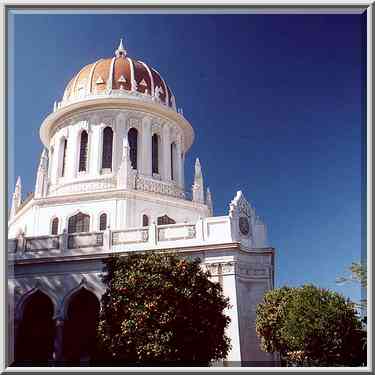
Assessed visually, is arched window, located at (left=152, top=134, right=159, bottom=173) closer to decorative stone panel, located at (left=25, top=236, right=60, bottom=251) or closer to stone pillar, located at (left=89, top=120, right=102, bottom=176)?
stone pillar, located at (left=89, top=120, right=102, bottom=176)

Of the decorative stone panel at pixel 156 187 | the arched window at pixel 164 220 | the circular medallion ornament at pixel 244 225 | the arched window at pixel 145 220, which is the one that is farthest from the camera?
the decorative stone panel at pixel 156 187

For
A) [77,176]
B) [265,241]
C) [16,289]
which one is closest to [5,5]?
[16,289]

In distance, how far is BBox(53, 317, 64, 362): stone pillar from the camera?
72.5 ft

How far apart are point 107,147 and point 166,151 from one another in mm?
3686

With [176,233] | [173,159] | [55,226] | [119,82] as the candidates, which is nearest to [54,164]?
[55,226]

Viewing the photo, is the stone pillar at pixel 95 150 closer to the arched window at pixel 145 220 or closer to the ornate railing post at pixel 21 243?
the arched window at pixel 145 220

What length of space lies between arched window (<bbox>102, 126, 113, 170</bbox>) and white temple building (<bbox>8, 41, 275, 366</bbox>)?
0.20ft

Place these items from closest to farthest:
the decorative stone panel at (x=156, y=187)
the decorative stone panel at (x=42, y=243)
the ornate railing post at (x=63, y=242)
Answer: the ornate railing post at (x=63, y=242)
the decorative stone panel at (x=42, y=243)
the decorative stone panel at (x=156, y=187)

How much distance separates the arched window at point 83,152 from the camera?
111 ft

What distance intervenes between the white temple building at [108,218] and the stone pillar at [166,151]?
0.07 meters

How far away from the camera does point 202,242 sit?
80.4ft

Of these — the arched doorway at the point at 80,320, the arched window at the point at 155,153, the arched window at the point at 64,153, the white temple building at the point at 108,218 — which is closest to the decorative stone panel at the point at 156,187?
the white temple building at the point at 108,218

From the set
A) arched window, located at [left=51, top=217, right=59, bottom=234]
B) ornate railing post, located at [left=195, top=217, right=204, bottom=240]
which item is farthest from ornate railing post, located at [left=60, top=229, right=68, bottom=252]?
ornate railing post, located at [left=195, top=217, right=204, bottom=240]

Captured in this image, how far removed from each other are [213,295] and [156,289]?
2.49m
